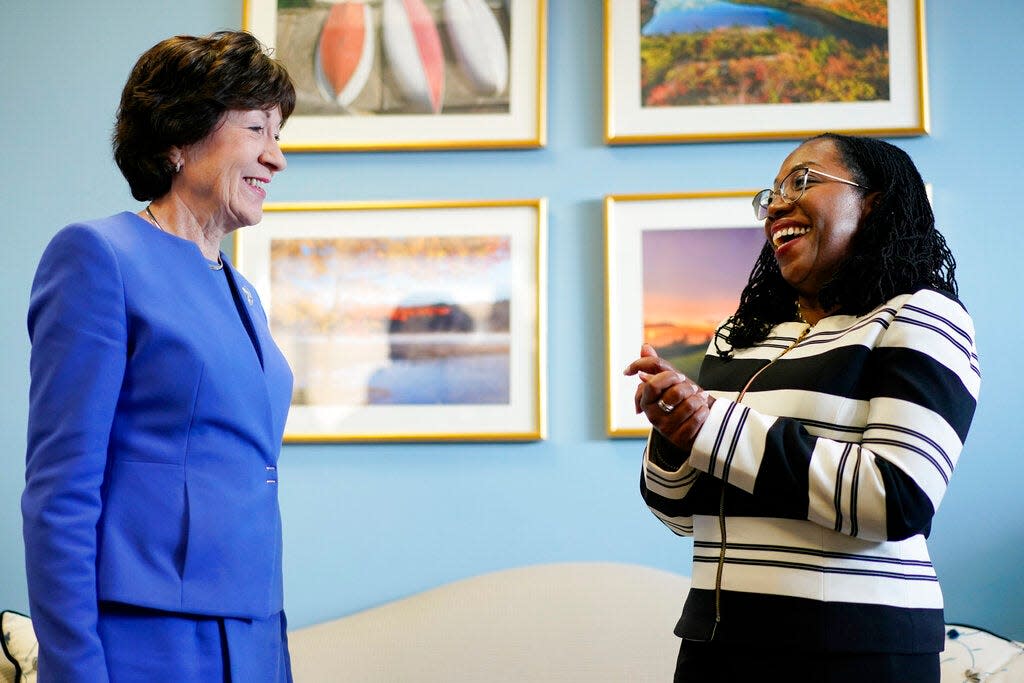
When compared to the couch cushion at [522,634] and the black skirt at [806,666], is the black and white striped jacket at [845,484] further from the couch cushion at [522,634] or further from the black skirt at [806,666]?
the couch cushion at [522,634]

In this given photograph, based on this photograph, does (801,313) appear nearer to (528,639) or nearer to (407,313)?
(528,639)

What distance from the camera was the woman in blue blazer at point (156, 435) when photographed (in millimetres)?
1189

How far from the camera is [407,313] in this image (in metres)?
2.66

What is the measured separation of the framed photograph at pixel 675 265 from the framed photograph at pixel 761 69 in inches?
7.1

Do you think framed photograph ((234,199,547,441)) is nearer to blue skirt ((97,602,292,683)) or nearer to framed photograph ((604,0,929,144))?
framed photograph ((604,0,929,144))

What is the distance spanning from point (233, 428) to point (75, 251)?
0.94 feet

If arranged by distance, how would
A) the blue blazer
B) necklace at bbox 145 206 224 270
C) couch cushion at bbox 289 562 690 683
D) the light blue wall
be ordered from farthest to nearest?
the light blue wall → couch cushion at bbox 289 562 690 683 → necklace at bbox 145 206 224 270 → the blue blazer

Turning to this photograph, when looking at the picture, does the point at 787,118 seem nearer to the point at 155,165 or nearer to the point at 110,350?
the point at 155,165

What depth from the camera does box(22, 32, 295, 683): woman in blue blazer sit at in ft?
3.90

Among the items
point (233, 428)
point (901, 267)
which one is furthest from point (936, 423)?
point (233, 428)

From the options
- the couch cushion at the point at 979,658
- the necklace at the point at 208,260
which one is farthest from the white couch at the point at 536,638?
the necklace at the point at 208,260

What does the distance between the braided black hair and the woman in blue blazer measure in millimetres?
741

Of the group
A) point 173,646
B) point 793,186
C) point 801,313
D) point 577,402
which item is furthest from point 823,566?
point 577,402

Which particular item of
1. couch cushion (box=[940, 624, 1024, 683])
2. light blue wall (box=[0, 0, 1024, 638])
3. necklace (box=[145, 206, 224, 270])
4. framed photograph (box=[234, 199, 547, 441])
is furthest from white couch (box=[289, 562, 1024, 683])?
necklace (box=[145, 206, 224, 270])
